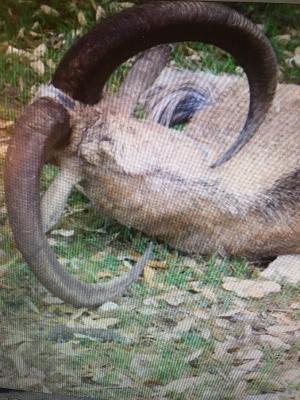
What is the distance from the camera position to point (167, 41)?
4.32ft

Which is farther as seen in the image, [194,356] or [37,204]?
[194,356]

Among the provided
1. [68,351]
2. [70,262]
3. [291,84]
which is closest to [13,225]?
[70,262]

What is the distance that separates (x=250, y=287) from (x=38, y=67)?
27.3 inches

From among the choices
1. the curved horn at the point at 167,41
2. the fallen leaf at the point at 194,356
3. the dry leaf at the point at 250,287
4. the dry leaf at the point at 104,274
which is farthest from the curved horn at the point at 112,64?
the fallen leaf at the point at 194,356

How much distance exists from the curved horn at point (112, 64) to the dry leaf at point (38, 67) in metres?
0.03

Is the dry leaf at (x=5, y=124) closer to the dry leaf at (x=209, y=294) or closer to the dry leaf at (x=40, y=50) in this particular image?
the dry leaf at (x=40, y=50)

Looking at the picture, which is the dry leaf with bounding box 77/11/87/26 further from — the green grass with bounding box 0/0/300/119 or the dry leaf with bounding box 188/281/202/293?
the dry leaf with bounding box 188/281/202/293

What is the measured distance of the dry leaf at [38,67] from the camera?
1.36 metres

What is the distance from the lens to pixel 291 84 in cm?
132

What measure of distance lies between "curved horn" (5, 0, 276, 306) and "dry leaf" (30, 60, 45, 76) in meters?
0.03

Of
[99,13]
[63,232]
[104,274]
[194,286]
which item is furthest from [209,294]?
[99,13]

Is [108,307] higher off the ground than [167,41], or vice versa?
[167,41]

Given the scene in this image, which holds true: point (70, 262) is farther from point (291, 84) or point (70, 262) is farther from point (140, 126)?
point (291, 84)

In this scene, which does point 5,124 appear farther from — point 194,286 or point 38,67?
point 194,286
